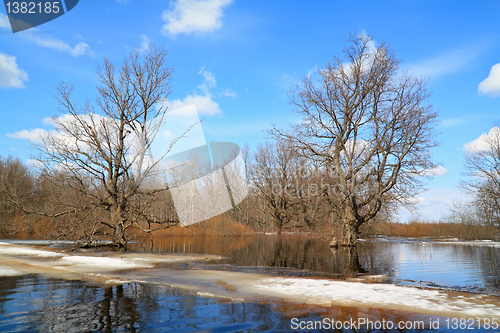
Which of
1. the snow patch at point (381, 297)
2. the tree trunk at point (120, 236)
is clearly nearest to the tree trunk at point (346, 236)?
the tree trunk at point (120, 236)

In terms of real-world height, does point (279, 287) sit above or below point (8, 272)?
below

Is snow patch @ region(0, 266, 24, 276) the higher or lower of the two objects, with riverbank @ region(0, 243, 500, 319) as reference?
higher

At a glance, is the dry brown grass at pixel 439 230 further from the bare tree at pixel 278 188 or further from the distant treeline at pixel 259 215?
the bare tree at pixel 278 188

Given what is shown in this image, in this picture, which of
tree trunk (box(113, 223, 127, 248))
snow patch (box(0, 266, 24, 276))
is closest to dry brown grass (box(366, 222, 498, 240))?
tree trunk (box(113, 223, 127, 248))

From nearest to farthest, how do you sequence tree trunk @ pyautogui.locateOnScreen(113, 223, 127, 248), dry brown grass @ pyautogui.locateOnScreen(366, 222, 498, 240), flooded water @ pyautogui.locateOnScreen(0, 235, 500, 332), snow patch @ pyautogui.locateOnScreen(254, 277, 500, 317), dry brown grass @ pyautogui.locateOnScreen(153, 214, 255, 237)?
flooded water @ pyautogui.locateOnScreen(0, 235, 500, 332), snow patch @ pyautogui.locateOnScreen(254, 277, 500, 317), tree trunk @ pyautogui.locateOnScreen(113, 223, 127, 248), dry brown grass @ pyautogui.locateOnScreen(366, 222, 498, 240), dry brown grass @ pyautogui.locateOnScreen(153, 214, 255, 237)

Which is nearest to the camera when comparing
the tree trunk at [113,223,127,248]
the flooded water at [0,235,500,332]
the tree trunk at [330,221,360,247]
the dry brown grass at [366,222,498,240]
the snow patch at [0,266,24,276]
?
the flooded water at [0,235,500,332]

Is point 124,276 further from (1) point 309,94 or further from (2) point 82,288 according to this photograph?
(1) point 309,94

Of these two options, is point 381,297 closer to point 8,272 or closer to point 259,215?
point 8,272

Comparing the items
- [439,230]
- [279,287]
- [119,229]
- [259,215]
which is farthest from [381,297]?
[259,215]

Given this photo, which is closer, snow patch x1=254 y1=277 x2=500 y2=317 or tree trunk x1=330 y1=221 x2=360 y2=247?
snow patch x1=254 y1=277 x2=500 y2=317

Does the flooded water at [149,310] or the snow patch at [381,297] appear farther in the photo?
the snow patch at [381,297]

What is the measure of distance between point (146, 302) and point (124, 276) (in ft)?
13.5

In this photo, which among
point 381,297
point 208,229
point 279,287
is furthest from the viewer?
point 208,229

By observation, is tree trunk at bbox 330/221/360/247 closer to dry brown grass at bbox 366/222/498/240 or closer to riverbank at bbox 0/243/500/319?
dry brown grass at bbox 366/222/498/240
